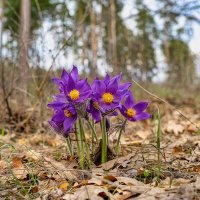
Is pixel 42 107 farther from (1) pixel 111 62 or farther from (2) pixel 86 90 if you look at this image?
(2) pixel 86 90

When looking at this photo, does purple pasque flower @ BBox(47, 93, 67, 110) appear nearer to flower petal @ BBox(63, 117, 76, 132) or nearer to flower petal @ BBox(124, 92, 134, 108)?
flower petal @ BBox(63, 117, 76, 132)

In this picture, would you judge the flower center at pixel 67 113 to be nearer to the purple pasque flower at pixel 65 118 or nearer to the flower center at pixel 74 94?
the purple pasque flower at pixel 65 118

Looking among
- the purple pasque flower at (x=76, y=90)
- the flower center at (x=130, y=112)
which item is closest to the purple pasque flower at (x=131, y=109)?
the flower center at (x=130, y=112)

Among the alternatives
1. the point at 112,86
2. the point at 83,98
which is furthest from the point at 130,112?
the point at 83,98

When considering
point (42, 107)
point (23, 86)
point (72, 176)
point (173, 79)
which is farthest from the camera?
point (173, 79)

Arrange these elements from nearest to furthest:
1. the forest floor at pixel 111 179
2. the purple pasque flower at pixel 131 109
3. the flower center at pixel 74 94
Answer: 1. the forest floor at pixel 111 179
2. the flower center at pixel 74 94
3. the purple pasque flower at pixel 131 109

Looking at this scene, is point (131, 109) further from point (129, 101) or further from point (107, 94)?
point (107, 94)

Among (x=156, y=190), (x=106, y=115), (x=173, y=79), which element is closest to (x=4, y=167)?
(x=106, y=115)
